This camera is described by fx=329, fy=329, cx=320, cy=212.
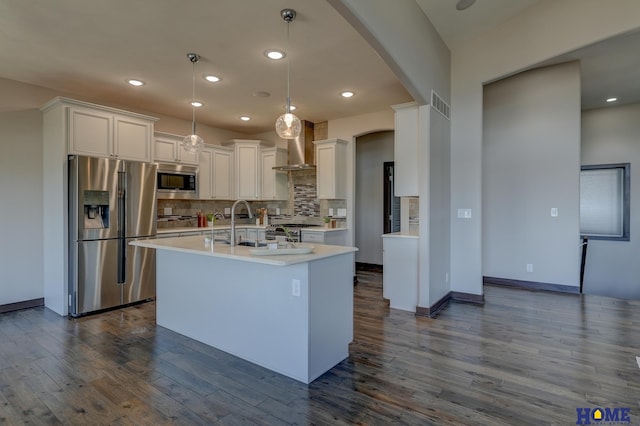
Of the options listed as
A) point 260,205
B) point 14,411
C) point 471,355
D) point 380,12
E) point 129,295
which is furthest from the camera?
point 260,205

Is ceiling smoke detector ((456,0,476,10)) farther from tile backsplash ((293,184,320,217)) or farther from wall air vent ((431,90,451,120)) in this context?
tile backsplash ((293,184,320,217))

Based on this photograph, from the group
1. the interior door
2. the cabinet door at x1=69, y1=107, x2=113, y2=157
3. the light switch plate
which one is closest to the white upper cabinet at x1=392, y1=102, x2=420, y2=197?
the light switch plate

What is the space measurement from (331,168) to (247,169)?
1.67 meters

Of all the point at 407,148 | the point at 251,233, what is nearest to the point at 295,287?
the point at 407,148

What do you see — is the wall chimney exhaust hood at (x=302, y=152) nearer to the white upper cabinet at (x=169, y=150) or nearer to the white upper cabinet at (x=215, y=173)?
the white upper cabinet at (x=215, y=173)

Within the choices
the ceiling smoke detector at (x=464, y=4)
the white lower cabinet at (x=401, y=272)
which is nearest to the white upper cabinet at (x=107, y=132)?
the white lower cabinet at (x=401, y=272)

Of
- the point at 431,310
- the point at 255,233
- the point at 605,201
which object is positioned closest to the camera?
the point at 431,310

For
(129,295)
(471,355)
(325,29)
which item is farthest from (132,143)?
(471,355)

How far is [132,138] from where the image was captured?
4.36 meters

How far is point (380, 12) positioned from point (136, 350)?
11.4ft

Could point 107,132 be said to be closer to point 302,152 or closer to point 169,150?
point 169,150

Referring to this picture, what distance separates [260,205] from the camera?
6906 millimetres

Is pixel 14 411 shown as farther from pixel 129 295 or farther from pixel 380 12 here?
pixel 380 12

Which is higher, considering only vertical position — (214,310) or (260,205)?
(260,205)
